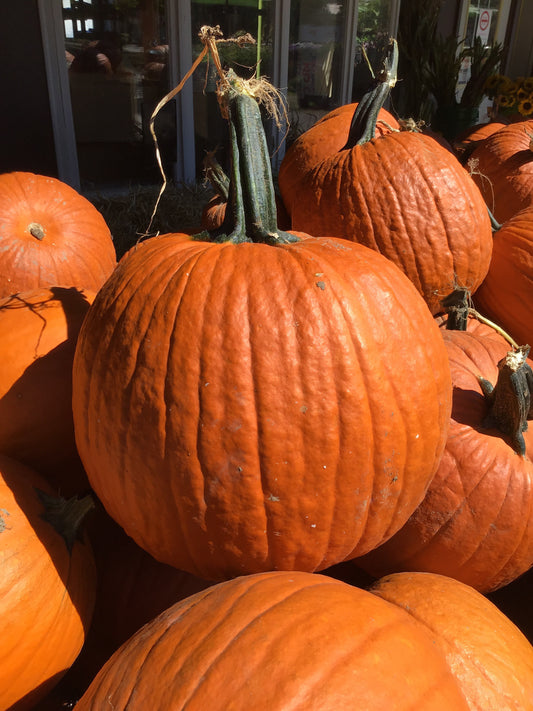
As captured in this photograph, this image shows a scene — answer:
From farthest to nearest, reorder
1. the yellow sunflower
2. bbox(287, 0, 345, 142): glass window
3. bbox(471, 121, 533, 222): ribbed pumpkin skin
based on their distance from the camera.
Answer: bbox(287, 0, 345, 142): glass window < the yellow sunflower < bbox(471, 121, 533, 222): ribbed pumpkin skin

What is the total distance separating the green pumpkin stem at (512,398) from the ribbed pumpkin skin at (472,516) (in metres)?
0.03

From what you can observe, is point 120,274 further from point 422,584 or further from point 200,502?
point 422,584

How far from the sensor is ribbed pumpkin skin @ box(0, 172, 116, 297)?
2.07 m

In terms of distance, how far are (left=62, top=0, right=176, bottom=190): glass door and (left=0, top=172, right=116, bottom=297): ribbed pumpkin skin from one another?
3.63m

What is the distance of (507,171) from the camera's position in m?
3.04

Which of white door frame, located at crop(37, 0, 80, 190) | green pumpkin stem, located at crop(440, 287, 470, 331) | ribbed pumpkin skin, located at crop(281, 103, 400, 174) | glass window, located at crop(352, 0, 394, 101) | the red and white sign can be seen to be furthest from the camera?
the red and white sign

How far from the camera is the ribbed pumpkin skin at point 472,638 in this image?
3.21ft

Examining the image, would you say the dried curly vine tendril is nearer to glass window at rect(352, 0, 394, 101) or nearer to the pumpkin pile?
the pumpkin pile

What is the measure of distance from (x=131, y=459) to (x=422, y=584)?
0.71 m

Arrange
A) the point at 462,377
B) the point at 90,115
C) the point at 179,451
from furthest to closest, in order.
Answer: the point at 90,115, the point at 462,377, the point at 179,451

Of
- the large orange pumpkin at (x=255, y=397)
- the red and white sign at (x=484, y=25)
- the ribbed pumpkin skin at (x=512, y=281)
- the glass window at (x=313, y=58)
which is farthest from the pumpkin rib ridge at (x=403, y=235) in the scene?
the red and white sign at (x=484, y=25)

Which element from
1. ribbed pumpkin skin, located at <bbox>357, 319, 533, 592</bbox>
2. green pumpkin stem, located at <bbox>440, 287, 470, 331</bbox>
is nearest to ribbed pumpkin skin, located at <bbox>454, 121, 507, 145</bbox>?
green pumpkin stem, located at <bbox>440, 287, 470, 331</bbox>

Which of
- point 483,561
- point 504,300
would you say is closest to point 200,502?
point 483,561

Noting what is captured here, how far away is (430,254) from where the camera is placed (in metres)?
1.85
